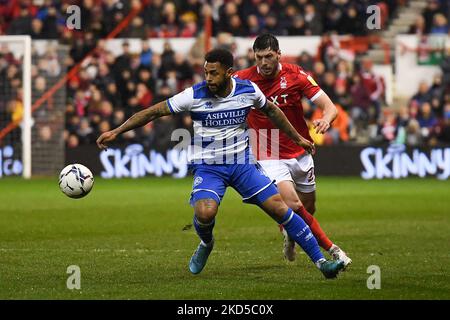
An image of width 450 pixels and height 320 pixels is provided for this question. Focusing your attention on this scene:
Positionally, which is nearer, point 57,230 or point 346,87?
point 57,230

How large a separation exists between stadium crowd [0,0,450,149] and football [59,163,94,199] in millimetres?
13655

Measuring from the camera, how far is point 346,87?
24.3 meters

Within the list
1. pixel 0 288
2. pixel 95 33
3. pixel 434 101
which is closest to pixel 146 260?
pixel 0 288

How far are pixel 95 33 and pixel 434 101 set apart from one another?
875 centimetres

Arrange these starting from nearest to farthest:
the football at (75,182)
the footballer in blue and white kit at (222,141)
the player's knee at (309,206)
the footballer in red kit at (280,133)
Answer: the footballer in blue and white kit at (222,141) < the football at (75,182) < the footballer in red kit at (280,133) < the player's knee at (309,206)

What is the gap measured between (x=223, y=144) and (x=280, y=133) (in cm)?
156

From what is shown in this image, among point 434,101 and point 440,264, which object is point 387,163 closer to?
point 434,101

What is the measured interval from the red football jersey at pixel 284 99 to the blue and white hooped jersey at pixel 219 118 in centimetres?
128

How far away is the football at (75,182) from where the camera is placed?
984 centimetres

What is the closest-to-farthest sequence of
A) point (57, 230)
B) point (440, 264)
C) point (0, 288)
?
point (0, 288), point (440, 264), point (57, 230)

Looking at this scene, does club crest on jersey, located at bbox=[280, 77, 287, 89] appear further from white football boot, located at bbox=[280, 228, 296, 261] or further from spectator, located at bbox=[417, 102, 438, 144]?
spectator, located at bbox=[417, 102, 438, 144]

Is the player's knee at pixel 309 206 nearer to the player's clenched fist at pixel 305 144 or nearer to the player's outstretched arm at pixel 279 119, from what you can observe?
the player's clenched fist at pixel 305 144

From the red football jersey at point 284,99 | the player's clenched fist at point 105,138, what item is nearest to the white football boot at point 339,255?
the red football jersey at point 284,99
